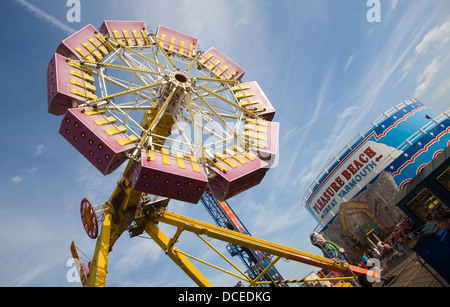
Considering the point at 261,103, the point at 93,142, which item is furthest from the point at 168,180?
the point at 261,103

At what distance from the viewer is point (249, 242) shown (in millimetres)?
12781

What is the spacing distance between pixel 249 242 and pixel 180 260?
11.1 feet

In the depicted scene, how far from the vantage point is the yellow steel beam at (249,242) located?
494 inches

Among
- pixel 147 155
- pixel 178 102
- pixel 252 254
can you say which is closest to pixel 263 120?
pixel 178 102

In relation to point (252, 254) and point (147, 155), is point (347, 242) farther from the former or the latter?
point (147, 155)

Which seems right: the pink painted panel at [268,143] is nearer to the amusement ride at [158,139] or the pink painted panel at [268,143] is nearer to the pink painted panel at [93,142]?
the amusement ride at [158,139]

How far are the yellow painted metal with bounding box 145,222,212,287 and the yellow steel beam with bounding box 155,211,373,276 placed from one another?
760mm

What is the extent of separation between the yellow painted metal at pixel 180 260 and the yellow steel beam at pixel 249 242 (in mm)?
760

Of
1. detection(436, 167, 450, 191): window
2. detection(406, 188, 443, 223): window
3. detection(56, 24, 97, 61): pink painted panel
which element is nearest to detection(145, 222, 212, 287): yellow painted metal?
detection(56, 24, 97, 61): pink painted panel

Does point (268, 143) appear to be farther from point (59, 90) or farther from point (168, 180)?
point (59, 90)

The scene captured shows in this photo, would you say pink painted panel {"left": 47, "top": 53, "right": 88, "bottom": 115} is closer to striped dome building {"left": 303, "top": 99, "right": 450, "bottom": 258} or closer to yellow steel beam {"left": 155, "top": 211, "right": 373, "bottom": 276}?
yellow steel beam {"left": 155, "top": 211, "right": 373, "bottom": 276}

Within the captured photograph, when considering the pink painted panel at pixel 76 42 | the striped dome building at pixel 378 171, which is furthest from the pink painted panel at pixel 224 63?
the striped dome building at pixel 378 171

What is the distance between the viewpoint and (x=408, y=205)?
1580 centimetres
